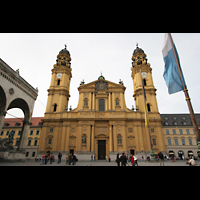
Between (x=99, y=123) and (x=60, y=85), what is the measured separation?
44.7ft

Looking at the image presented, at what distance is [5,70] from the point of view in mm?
13711

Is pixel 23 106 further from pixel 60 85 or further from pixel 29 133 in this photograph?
A: pixel 29 133

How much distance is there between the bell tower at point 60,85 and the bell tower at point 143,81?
55.7 feet

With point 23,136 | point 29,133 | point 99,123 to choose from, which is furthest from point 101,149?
point 29,133

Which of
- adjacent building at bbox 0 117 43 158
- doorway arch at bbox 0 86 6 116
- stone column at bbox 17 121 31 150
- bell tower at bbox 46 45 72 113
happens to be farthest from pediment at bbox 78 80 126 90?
doorway arch at bbox 0 86 6 116

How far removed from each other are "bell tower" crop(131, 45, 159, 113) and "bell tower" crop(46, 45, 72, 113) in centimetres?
1698

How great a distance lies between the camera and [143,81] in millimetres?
34781

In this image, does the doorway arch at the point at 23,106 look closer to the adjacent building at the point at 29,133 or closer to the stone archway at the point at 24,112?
the stone archway at the point at 24,112

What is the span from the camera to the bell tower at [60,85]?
31.4 metres

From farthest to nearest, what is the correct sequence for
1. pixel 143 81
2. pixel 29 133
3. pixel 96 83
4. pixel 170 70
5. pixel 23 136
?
1. pixel 29 133
2. pixel 143 81
3. pixel 96 83
4. pixel 23 136
5. pixel 170 70

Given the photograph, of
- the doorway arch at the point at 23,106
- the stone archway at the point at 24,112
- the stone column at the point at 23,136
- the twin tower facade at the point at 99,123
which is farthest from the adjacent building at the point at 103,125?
the doorway arch at the point at 23,106

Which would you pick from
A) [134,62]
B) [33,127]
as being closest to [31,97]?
[33,127]
